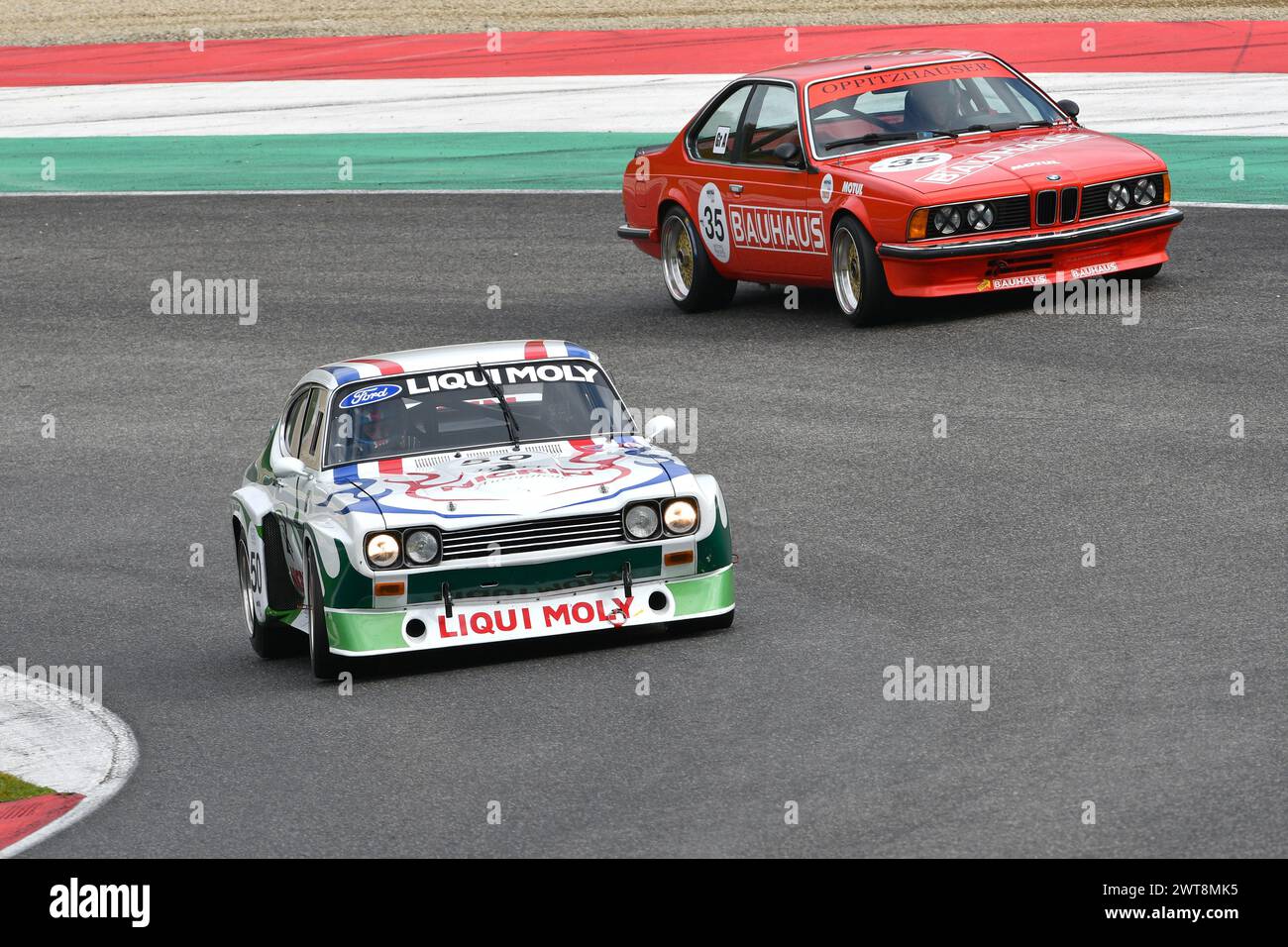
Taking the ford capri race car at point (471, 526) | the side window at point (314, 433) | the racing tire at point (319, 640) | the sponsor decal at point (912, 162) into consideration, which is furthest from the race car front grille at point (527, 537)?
the sponsor decal at point (912, 162)

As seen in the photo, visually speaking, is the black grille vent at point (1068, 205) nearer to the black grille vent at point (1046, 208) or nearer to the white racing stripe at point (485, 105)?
the black grille vent at point (1046, 208)

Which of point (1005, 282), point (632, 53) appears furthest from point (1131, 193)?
point (632, 53)

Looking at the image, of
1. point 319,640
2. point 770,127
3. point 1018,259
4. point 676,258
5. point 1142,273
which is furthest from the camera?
point 676,258

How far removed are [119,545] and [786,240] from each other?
591cm

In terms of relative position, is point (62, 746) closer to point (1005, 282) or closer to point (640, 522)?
point (640, 522)

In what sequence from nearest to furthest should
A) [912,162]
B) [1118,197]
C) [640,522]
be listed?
[640,522], [1118,197], [912,162]

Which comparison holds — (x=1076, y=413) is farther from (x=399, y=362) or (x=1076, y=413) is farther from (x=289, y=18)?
(x=289, y=18)

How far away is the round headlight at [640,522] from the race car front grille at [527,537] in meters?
0.08

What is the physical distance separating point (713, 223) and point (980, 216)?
2415 mm

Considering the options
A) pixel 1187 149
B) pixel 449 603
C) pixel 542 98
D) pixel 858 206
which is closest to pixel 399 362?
pixel 449 603

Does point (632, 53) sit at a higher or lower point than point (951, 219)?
lower

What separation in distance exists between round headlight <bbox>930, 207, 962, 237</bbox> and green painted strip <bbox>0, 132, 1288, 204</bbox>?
260 inches

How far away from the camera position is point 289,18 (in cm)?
3575

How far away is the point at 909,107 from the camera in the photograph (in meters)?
15.5
